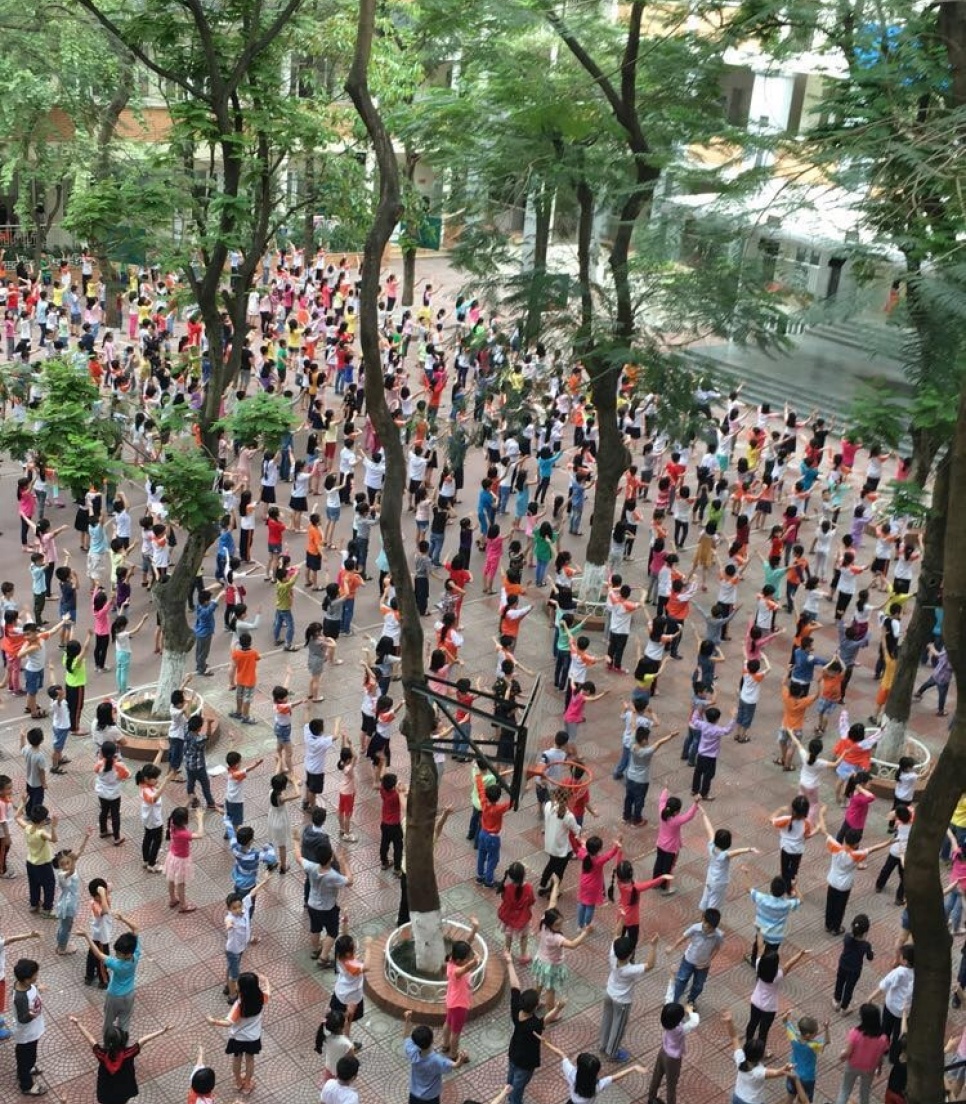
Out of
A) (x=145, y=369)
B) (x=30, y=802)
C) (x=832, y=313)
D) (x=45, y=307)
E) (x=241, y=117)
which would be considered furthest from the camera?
(x=45, y=307)

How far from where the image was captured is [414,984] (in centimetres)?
955

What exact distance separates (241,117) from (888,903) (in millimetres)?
8826

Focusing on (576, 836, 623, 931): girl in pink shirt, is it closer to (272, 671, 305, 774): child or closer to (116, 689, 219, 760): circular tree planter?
(272, 671, 305, 774): child

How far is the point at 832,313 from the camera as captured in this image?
652 centimetres

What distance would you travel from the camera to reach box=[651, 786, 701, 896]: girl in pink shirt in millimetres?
10562

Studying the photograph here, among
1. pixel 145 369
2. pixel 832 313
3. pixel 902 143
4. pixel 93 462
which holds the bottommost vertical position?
pixel 145 369

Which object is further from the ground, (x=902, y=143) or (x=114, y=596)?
(x=902, y=143)

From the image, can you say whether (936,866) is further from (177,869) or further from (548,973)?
(177,869)

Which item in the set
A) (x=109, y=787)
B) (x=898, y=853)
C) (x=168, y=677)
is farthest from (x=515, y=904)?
(x=168, y=677)

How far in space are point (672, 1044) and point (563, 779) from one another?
11.1 feet

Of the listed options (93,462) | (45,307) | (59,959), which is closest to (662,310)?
(93,462)

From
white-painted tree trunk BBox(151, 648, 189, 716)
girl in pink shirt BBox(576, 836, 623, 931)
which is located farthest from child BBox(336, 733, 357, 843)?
white-painted tree trunk BBox(151, 648, 189, 716)

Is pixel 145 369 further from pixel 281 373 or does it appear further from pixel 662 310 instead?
pixel 662 310

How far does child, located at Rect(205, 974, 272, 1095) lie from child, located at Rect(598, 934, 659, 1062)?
7.41 ft
